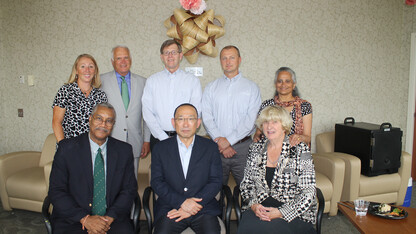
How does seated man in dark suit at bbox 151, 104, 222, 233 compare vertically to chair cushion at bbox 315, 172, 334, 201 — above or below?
above

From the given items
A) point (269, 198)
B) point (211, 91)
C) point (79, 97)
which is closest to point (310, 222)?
point (269, 198)

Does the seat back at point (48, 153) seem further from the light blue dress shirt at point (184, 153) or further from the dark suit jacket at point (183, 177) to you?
the light blue dress shirt at point (184, 153)

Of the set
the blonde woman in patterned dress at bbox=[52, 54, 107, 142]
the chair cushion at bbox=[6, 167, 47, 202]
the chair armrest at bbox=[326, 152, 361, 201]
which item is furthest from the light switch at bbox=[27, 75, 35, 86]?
the chair armrest at bbox=[326, 152, 361, 201]

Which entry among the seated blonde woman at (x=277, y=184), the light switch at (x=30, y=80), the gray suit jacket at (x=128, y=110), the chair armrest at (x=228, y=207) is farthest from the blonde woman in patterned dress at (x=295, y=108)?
the light switch at (x=30, y=80)

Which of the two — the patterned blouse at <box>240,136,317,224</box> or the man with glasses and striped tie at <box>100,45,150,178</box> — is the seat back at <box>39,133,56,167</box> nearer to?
the man with glasses and striped tie at <box>100,45,150,178</box>

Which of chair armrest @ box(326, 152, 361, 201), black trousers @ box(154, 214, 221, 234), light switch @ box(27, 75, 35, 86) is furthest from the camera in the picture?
light switch @ box(27, 75, 35, 86)

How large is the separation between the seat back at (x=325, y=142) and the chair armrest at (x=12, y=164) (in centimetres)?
355

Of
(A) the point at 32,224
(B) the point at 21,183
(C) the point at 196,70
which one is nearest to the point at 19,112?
(B) the point at 21,183

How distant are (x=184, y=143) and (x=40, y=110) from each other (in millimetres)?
2870

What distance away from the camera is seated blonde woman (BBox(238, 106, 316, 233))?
207cm

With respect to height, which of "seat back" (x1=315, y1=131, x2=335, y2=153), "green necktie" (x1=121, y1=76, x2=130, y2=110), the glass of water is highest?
"green necktie" (x1=121, y1=76, x2=130, y2=110)

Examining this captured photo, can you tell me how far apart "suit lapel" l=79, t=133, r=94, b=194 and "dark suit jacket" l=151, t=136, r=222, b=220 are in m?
0.43

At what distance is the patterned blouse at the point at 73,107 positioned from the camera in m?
2.54

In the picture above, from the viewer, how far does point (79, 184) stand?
6.93 ft
